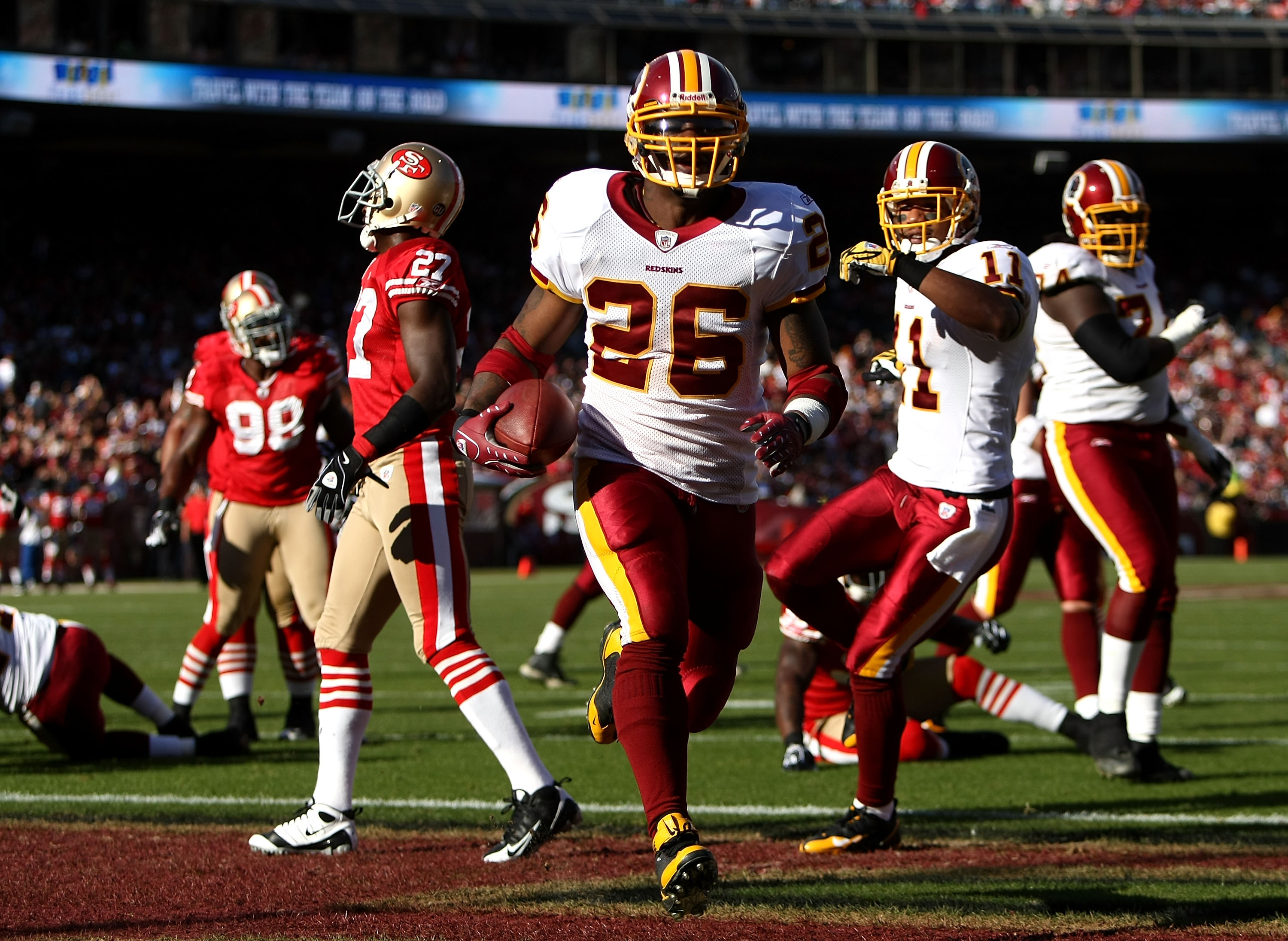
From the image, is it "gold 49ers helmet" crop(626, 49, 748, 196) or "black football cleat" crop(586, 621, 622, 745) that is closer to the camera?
"black football cleat" crop(586, 621, 622, 745)

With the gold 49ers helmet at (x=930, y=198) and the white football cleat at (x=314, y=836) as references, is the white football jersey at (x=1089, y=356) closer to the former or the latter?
the gold 49ers helmet at (x=930, y=198)

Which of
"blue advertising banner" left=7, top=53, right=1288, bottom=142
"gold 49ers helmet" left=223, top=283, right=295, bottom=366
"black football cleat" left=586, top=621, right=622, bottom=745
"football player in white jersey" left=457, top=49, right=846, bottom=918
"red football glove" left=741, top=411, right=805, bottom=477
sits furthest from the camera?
"blue advertising banner" left=7, top=53, right=1288, bottom=142

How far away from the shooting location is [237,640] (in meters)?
6.54

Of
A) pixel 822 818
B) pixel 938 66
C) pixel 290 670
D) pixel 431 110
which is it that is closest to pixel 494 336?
pixel 431 110

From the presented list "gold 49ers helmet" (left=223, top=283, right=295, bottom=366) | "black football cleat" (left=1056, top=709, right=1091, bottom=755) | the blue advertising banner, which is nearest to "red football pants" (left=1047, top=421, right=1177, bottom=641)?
"black football cleat" (left=1056, top=709, right=1091, bottom=755)

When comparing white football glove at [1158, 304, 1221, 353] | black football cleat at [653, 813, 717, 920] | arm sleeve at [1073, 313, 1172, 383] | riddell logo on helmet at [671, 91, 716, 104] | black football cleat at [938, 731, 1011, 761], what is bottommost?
black football cleat at [938, 731, 1011, 761]

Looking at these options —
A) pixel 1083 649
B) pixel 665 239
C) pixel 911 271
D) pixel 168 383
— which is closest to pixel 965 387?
pixel 911 271

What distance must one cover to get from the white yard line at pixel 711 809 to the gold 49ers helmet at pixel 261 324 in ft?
6.41

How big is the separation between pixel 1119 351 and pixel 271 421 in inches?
133

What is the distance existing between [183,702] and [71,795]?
3.93ft

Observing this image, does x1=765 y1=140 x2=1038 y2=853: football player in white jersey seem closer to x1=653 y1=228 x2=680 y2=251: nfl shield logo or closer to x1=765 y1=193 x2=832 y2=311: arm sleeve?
x1=765 y1=193 x2=832 y2=311: arm sleeve

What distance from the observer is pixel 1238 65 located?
30719mm

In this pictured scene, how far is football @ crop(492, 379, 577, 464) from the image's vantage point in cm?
346

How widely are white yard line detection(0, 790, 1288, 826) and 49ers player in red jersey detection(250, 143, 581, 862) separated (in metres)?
0.70
